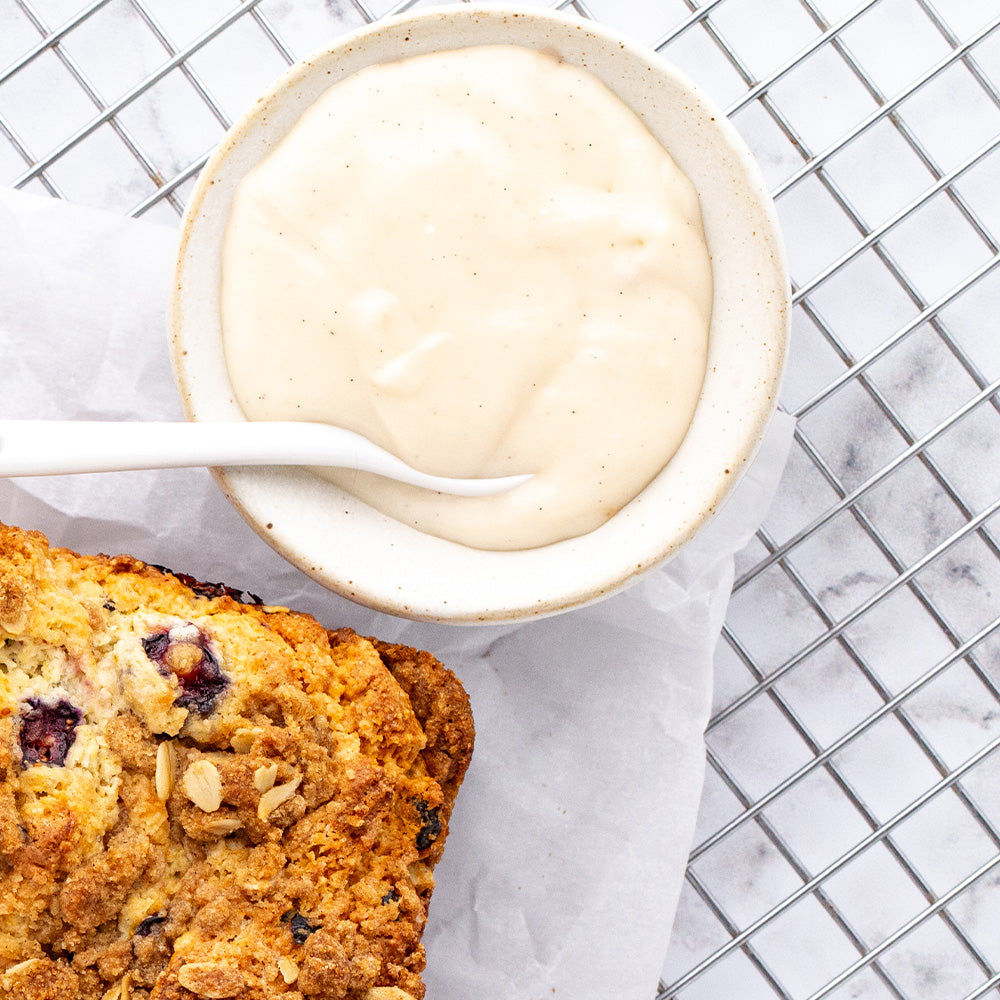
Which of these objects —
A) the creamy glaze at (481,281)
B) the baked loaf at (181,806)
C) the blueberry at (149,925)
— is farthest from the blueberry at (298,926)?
the creamy glaze at (481,281)

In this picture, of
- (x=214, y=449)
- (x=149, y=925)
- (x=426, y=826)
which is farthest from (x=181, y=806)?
(x=214, y=449)

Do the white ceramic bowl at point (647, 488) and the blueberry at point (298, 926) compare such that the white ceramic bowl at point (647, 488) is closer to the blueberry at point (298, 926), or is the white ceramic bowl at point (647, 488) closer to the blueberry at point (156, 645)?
the blueberry at point (156, 645)

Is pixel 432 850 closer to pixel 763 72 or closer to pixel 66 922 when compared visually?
pixel 66 922

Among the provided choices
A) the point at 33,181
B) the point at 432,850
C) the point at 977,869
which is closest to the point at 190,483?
the point at 33,181

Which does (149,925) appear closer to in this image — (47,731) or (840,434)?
(47,731)

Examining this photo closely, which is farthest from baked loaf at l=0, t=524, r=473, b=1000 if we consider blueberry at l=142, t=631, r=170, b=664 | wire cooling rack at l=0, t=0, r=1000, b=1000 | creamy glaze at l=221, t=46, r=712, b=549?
wire cooling rack at l=0, t=0, r=1000, b=1000

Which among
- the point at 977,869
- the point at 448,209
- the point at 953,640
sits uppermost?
the point at 448,209

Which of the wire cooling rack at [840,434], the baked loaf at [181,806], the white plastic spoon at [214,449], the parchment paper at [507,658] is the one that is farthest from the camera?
the wire cooling rack at [840,434]
